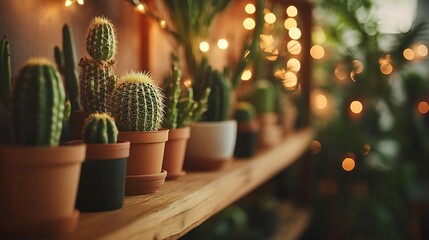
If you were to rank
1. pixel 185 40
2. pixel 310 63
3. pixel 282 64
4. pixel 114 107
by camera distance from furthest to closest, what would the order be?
pixel 310 63 → pixel 282 64 → pixel 185 40 → pixel 114 107

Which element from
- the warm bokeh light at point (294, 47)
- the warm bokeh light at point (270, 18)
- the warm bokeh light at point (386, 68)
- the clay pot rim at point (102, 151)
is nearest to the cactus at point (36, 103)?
the clay pot rim at point (102, 151)

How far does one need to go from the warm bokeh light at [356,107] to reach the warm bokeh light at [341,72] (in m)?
0.27

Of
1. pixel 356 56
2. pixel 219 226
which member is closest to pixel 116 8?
pixel 219 226

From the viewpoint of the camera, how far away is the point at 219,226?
8.23 feet

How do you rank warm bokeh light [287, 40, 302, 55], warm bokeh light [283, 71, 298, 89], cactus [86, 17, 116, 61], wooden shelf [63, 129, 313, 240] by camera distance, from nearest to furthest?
1. wooden shelf [63, 129, 313, 240]
2. cactus [86, 17, 116, 61]
3. warm bokeh light [283, 71, 298, 89]
4. warm bokeh light [287, 40, 302, 55]

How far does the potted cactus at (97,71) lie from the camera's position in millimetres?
1238

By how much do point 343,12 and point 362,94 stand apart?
651mm

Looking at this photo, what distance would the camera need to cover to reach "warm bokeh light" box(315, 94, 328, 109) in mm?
4582

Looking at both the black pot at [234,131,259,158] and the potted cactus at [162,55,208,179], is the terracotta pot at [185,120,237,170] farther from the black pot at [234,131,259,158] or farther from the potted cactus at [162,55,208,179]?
the black pot at [234,131,259,158]

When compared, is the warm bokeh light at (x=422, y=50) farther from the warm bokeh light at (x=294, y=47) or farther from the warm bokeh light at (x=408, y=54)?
the warm bokeh light at (x=294, y=47)

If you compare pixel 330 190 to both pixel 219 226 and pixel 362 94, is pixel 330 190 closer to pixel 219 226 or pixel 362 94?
pixel 362 94

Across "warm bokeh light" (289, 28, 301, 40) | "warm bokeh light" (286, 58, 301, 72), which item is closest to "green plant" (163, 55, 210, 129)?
"warm bokeh light" (286, 58, 301, 72)

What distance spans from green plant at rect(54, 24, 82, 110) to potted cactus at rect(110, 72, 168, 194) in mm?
121

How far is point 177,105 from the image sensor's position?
1620mm
